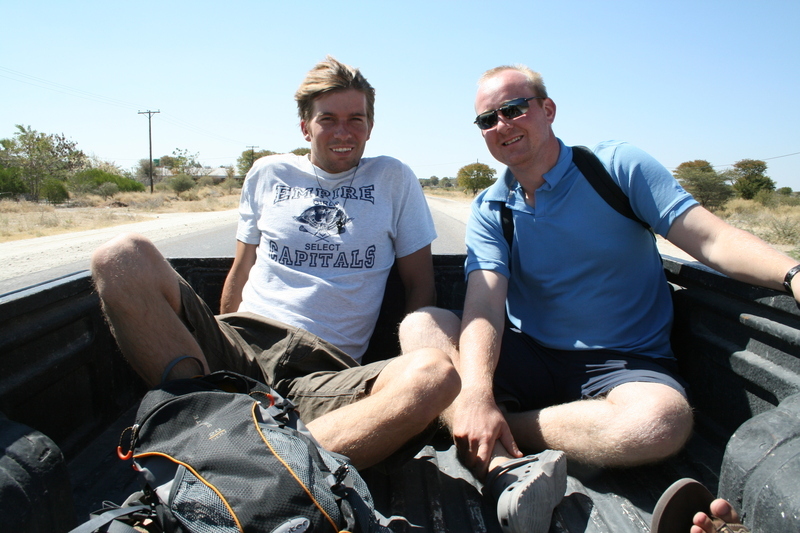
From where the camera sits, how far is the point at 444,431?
240 centimetres

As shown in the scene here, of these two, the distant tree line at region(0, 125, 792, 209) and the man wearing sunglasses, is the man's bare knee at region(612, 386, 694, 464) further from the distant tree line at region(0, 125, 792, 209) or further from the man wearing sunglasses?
the distant tree line at region(0, 125, 792, 209)

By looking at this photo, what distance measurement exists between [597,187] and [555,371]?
81cm

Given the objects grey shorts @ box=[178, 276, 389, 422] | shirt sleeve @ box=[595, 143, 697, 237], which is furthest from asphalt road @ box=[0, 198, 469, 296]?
shirt sleeve @ box=[595, 143, 697, 237]

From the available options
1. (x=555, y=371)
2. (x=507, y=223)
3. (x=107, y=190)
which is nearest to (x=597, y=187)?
(x=507, y=223)

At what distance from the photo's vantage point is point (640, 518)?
5.95 feet

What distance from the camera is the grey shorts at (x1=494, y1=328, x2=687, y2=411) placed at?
7.54ft

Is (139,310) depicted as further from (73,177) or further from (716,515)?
(73,177)

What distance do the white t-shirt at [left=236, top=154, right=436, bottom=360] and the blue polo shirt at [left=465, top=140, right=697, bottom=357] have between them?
1.49ft

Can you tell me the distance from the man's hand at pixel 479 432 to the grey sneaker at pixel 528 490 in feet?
0.27

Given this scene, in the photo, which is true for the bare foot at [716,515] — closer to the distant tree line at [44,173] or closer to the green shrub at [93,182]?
the distant tree line at [44,173]

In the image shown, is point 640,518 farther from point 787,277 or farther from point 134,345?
point 134,345

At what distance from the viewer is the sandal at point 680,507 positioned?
4.84 ft

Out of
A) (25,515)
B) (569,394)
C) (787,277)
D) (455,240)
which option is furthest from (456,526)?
(455,240)

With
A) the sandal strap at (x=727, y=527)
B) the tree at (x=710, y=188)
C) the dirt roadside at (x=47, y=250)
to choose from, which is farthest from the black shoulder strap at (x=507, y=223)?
the tree at (x=710, y=188)
